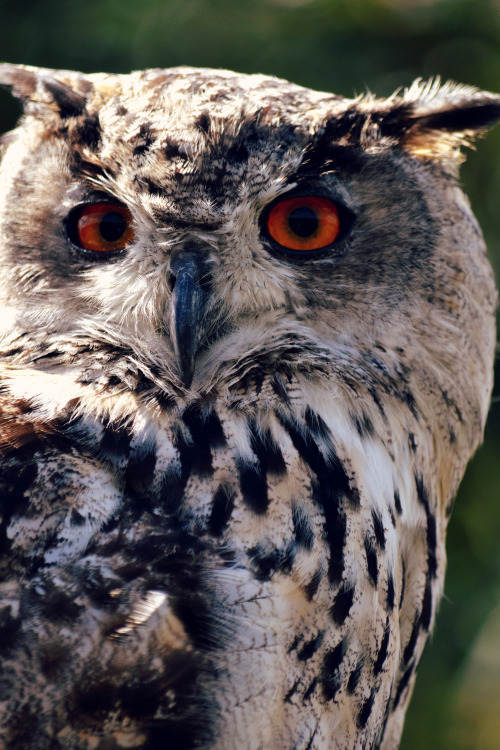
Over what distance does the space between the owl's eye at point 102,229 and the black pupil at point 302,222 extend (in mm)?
262

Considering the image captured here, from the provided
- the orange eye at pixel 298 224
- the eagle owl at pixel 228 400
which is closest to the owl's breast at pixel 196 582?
the eagle owl at pixel 228 400

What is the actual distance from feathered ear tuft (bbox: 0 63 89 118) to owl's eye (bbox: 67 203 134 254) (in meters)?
0.20

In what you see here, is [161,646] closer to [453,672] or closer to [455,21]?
[453,672]

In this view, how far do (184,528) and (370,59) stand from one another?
2701 millimetres

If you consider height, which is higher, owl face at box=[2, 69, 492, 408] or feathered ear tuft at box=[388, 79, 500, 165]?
feathered ear tuft at box=[388, 79, 500, 165]

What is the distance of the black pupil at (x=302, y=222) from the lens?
51.4 inches

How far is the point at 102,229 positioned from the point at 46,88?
32cm

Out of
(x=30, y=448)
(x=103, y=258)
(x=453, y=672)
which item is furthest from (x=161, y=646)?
(x=453, y=672)

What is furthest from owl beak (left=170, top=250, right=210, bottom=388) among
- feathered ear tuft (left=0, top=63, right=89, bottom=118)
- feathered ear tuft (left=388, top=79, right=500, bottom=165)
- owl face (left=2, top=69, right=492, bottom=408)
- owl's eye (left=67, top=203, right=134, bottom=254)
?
feathered ear tuft (left=388, top=79, right=500, bottom=165)

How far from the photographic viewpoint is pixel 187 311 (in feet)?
3.96

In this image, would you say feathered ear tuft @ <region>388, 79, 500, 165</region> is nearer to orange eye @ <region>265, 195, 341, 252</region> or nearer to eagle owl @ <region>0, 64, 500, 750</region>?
eagle owl @ <region>0, 64, 500, 750</region>

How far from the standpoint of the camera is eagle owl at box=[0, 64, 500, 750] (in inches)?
39.2

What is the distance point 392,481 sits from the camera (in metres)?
1.32

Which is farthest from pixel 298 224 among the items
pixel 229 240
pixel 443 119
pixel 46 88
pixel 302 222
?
Answer: pixel 46 88
